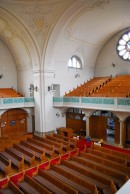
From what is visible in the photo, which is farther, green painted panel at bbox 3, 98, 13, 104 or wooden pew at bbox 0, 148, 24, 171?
green painted panel at bbox 3, 98, 13, 104

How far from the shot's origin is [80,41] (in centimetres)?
1492

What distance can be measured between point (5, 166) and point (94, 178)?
14.8ft

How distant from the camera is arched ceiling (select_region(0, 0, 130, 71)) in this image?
10828 millimetres

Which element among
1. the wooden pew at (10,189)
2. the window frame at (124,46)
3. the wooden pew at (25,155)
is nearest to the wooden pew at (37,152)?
the wooden pew at (25,155)

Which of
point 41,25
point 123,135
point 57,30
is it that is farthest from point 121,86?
point 41,25

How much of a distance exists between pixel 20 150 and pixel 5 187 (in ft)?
14.2

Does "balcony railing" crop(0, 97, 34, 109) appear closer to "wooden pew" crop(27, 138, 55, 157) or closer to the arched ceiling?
"wooden pew" crop(27, 138, 55, 157)

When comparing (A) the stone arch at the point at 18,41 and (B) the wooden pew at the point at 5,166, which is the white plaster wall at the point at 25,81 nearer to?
(A) the stone arch at the point at 18,41

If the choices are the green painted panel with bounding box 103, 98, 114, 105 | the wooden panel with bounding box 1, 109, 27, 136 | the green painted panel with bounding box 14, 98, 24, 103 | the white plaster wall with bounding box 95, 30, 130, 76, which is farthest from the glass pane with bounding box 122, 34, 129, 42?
the wooden panel with bounding box 1, 109, 27, 136

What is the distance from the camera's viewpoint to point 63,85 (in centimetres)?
1522

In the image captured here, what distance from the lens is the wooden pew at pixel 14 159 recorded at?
29.0ft

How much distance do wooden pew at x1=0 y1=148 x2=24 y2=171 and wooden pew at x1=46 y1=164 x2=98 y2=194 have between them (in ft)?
5.94

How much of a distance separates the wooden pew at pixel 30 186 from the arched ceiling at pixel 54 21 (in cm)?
892

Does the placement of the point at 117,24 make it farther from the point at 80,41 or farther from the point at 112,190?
the point at 112,190
